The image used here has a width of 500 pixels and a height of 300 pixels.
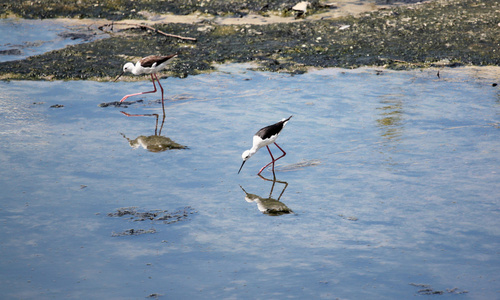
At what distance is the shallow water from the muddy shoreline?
0.92m

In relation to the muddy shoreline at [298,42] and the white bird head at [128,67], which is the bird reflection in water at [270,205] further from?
the muddy shoreline at [298,42]

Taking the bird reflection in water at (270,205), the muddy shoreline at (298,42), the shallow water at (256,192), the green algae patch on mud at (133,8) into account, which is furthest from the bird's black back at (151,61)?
the green algae patch on mud at (133,8)

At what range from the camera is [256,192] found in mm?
5809

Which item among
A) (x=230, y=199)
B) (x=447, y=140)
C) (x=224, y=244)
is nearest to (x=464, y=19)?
(x=447, y=140)

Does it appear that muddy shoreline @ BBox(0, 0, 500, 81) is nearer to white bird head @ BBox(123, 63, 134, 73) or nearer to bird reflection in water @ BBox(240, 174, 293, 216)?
white bird head @ BBox(123, 63, 134, 73)

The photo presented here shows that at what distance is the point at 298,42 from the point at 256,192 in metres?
5.92

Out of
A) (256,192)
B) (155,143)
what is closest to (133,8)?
(155,143)

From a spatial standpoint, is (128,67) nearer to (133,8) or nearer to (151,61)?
(151,61)

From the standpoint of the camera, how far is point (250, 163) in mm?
6684

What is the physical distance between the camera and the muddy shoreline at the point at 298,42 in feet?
33.0

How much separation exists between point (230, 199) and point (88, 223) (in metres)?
1.40

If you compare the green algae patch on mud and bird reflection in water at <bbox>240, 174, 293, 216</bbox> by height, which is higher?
the green algae patch on mud

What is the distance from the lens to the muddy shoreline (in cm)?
1007

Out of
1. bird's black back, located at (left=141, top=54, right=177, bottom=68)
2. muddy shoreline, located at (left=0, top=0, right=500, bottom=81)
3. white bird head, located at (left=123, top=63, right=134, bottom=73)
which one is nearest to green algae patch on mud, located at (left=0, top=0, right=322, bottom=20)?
muddy shoreline, located at (left=0, top=0, right=500, bottom=81)
